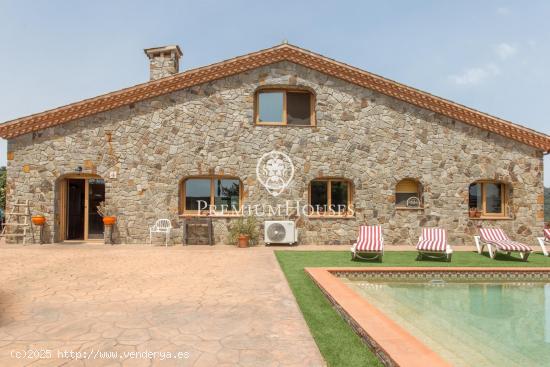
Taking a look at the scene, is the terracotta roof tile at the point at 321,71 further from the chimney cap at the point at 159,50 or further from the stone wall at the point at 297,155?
the chimney cap at the point at 159,50

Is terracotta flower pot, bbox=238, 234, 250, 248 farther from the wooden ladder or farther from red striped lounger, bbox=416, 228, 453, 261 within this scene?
the wooden ladder

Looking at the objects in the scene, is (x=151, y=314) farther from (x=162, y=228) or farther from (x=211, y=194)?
(x=211, y=194)

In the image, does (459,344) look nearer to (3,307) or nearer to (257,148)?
(3,307)

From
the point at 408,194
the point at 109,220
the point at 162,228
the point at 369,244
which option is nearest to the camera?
the point at 369,244

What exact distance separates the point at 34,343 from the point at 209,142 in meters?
9.83

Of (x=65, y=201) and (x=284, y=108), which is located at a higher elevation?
(x=284, y=108)

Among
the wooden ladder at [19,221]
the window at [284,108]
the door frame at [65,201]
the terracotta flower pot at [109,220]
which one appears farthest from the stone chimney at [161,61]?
the wooden ladder at [19,221]

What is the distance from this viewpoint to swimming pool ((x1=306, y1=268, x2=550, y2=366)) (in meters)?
3.68

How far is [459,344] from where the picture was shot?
419 centimetres

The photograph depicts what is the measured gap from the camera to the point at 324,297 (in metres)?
5.62

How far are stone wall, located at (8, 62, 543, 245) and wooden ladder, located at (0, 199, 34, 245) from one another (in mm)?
380

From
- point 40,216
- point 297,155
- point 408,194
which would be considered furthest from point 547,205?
point 40,216

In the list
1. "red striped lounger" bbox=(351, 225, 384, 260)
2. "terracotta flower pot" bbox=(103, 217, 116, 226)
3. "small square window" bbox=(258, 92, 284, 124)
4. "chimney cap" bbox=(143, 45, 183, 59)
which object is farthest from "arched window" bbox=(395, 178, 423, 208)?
"chimney cap" bbox=(143, 45, 183, 59)

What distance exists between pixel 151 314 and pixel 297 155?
930cm
